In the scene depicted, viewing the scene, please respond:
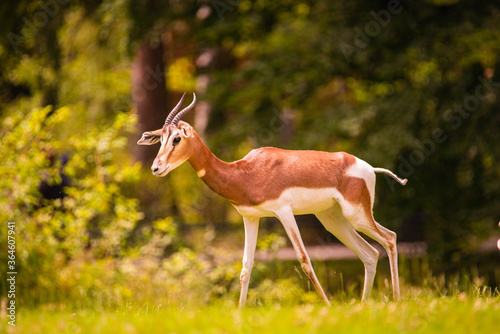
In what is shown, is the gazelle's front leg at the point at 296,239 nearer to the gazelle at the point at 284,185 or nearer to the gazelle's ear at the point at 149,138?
the gazelle at the point at 284,185

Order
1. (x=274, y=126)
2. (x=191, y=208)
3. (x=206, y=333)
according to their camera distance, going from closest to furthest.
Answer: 1. (x=206, y=333)
2. (x=274, y=126)
3. (x=191, y=208)

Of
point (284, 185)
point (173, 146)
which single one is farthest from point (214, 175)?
point (284, 185)

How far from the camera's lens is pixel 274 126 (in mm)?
9727

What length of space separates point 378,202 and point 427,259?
1.14m

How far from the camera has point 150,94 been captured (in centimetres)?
1220

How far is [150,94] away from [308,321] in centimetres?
936

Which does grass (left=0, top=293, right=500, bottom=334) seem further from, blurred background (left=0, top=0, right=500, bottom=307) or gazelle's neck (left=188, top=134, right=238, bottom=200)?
blurred background (left=0, top=0, right=500, bottom=307)

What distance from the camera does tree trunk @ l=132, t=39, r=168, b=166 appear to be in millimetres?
12062

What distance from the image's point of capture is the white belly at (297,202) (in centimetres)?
438

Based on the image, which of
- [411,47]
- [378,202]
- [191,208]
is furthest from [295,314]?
[191,208]

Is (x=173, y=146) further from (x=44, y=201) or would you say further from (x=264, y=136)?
(x=264, y=136)

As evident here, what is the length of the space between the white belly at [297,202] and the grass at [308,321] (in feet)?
2.46

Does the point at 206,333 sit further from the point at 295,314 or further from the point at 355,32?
the point at 355,32

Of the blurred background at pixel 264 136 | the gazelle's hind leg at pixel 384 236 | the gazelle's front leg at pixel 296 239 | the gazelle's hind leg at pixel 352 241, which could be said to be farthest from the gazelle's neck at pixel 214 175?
the blurred background at pixel 264 136
